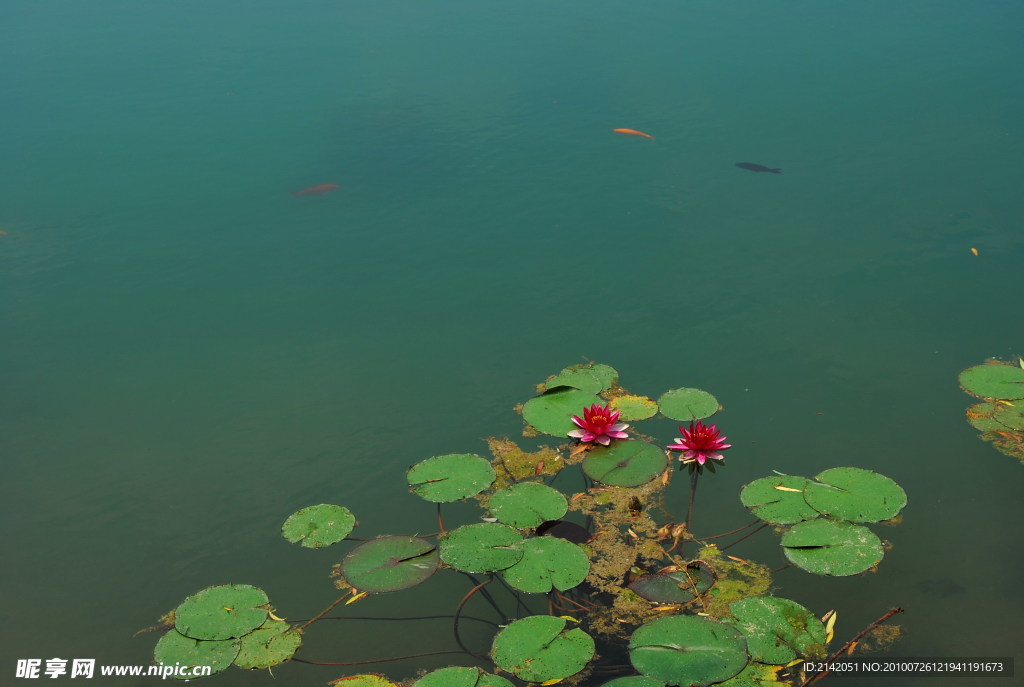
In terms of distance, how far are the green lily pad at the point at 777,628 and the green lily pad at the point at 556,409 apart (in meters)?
0.83

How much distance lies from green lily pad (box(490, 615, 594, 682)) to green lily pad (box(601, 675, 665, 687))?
0.08m

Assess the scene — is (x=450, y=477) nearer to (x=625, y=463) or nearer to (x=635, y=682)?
(x=625, y=463)

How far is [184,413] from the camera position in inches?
113

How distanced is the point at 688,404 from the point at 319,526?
1.29m

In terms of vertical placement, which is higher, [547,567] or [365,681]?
[547,567]

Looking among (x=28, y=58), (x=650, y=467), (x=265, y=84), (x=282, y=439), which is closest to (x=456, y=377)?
(x=282, y=439)

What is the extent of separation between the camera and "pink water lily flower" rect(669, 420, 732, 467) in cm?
243

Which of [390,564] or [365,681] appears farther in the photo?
[390,564]

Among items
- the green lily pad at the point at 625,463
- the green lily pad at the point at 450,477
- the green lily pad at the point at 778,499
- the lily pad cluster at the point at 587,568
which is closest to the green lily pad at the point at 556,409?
the lily pad cluster at the point at 587,568

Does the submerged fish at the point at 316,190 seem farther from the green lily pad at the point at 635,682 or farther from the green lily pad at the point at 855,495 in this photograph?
the green lily pad at the point at 635,682

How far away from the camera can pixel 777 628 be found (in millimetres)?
1932

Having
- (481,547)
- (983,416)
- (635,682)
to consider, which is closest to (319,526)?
(481,547)

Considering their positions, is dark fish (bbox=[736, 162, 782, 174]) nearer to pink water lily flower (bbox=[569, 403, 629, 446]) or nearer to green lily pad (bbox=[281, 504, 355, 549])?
pink water lily flower (bbox=[569, 403, 629, 446])

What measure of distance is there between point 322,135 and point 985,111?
395 centimetres
